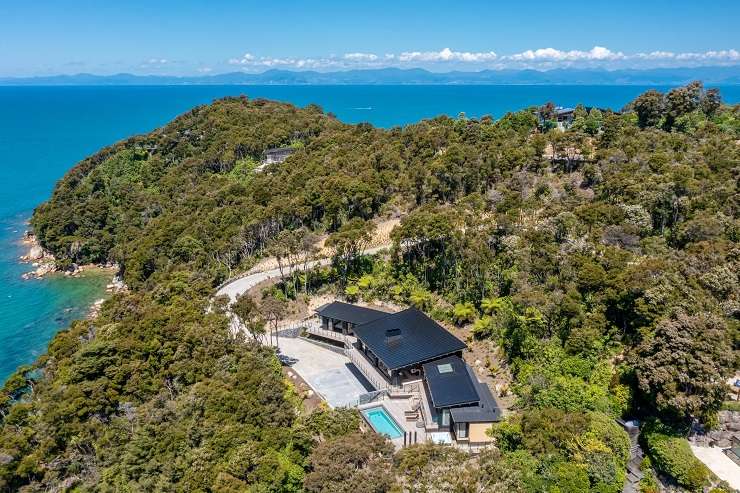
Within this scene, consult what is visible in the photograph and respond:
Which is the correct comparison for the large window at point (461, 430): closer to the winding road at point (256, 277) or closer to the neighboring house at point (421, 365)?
the neighboring house at point (421, 365)

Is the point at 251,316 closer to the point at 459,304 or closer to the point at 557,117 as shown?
the point at 459,304

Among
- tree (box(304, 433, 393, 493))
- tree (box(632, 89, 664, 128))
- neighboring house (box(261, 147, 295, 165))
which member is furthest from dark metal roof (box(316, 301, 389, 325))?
neighboring house (box(261, 147, 295, 165))

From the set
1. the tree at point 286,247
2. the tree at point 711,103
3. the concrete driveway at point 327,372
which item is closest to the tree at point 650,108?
the tree at point 711,103

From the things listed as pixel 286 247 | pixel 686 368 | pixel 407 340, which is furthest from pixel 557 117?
pixel 686 368

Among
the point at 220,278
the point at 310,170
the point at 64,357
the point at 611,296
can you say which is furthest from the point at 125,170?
the point at 611,296

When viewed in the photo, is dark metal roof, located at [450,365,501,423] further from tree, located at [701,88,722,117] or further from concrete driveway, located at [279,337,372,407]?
tree, located at [701,88,722,117]

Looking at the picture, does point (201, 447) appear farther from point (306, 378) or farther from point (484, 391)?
point (484, 391)
